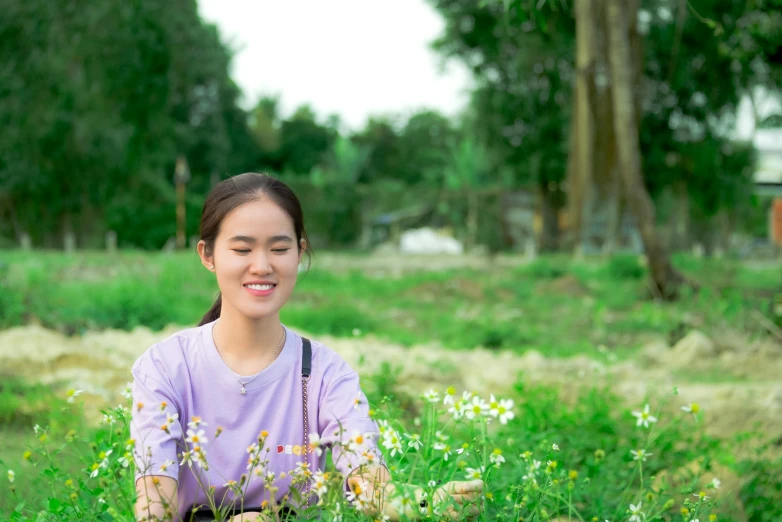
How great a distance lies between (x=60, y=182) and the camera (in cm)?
2270

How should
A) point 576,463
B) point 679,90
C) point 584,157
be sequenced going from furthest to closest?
1. point 679,90
2. point 584,157
3. point 576,463

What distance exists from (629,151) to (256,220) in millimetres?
9131

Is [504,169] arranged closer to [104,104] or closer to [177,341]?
[104,104]

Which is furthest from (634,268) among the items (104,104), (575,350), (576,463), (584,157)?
(104,104)

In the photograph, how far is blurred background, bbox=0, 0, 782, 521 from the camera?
19.2ft

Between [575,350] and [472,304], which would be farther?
[472,304]

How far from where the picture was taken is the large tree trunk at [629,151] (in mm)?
10148

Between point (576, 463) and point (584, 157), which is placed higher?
point (584, 157)

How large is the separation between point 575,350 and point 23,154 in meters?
17.5

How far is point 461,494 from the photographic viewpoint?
2072 mm

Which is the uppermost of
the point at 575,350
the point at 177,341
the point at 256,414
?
the point at 177,341

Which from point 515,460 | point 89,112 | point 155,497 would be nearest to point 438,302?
point 515,460

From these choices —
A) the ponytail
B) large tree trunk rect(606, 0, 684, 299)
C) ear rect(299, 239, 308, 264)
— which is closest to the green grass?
large tree trunk rect(606, 0, 684, 299)

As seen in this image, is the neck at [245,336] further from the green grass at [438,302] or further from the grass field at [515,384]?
the green grass at [438,302]
